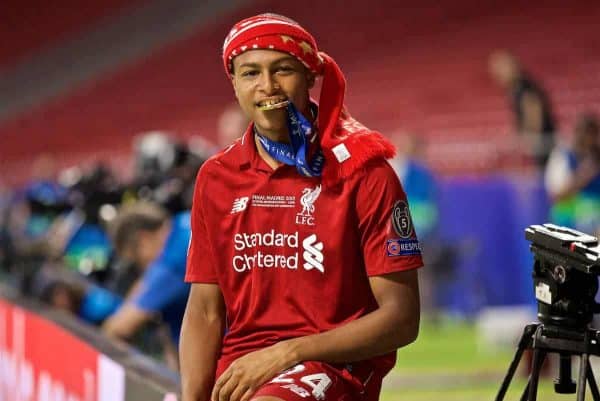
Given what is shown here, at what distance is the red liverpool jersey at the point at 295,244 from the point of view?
10.3ft

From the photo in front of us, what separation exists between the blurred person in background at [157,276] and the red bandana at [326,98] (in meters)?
2.30

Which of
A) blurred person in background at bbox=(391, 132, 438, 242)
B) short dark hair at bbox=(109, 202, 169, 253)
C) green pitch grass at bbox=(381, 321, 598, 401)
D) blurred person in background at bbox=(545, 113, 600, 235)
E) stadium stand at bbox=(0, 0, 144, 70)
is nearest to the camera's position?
short dark hair at bbox=(109, 202, 169, 253)

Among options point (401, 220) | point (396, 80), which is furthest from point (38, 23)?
point (401, 220)

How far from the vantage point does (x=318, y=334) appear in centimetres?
310

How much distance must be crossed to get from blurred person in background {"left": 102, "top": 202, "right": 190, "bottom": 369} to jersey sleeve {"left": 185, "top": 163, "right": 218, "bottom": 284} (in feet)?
6.80

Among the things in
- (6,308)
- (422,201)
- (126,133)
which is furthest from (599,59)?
(126,133)

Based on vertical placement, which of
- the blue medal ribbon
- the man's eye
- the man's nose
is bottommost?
the blue medal ribbon

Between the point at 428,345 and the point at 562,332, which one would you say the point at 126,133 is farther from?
the point at 562,332

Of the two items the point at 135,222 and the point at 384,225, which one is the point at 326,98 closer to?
the point at 384,225

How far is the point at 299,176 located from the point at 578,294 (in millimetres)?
737

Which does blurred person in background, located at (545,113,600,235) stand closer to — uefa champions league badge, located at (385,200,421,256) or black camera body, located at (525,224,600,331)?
uefa champions league badge, located at (385,200,421,256)

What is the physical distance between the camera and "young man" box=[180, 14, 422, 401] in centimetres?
308

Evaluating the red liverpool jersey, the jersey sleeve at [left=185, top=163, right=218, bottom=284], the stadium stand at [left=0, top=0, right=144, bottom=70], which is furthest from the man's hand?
the stadium stand at [left=0, top=0, right=144, bottom=70]

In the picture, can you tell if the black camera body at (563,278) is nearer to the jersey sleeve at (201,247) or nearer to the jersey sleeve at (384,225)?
the jersey sleeve at (384,225)
